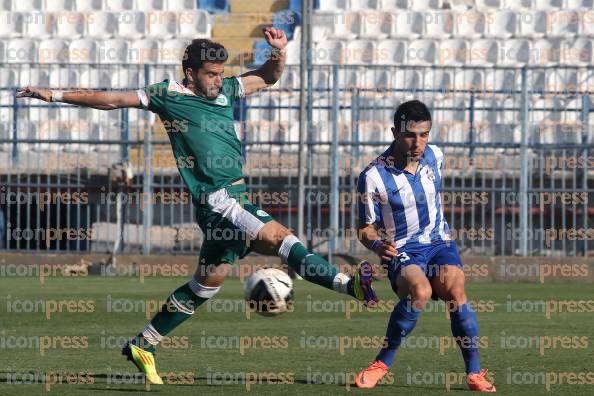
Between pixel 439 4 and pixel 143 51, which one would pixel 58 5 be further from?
pixel 439 4

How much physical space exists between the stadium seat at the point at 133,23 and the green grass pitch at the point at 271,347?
10.7 meters

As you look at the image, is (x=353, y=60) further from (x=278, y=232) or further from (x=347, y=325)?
(x=278, y=232)

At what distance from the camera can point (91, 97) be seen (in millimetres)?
8172

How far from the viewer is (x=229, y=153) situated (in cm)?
852

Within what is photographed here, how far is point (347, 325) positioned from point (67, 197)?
8546 millimetres

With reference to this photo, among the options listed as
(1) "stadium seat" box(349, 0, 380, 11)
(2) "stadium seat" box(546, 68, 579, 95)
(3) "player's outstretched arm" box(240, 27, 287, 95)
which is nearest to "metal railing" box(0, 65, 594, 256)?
(2) "stadium seat" box(546, 68, 579, 95)

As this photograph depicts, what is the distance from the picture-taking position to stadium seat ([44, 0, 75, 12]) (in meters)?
26.5

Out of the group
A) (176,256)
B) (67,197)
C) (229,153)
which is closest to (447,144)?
(176,256)

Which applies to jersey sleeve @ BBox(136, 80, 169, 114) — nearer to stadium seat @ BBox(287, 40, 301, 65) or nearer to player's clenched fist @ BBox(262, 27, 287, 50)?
player's clenched fist @ BBox(262, 27, 287, 50)

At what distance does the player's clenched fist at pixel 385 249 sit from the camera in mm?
8047

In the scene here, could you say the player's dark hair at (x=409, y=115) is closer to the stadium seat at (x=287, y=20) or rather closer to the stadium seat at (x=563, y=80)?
the stadium seat at (x=563, y=80)

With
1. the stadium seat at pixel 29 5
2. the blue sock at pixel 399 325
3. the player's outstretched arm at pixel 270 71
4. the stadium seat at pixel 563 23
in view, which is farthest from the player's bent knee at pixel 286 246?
the stadium seat at pixel 29 5

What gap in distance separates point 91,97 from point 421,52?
53.4 ft

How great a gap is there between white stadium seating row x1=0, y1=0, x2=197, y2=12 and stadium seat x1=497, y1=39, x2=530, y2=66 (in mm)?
6435
